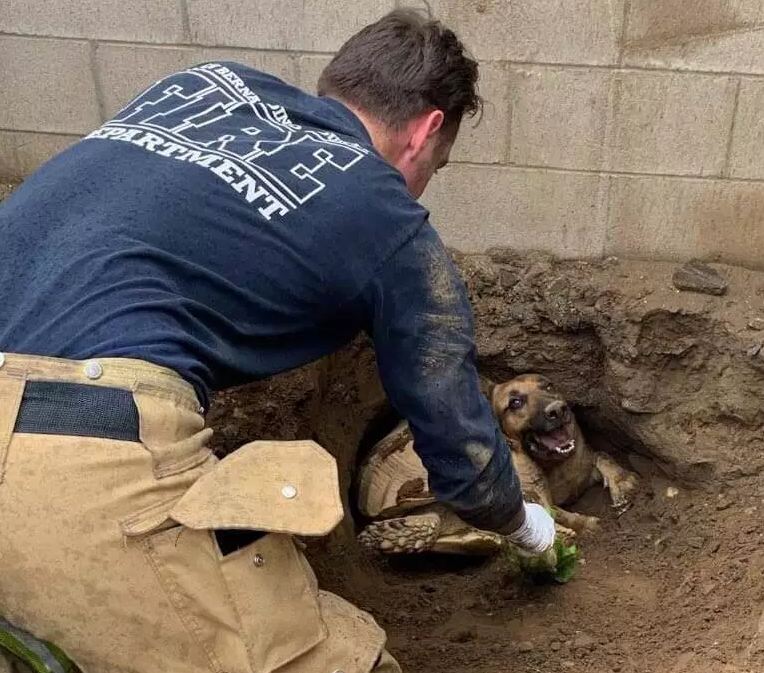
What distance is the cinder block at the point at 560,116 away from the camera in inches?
121

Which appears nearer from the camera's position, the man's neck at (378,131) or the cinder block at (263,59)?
the man's neck at (378,131)

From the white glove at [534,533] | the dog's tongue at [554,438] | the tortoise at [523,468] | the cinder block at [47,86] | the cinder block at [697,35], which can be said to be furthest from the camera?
the dog's tongue at [554,438]

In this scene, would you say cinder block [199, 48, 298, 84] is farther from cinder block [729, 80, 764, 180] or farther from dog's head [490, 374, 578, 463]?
cinder block [729, 80, 764, 180]

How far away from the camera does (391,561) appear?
10.8 feet

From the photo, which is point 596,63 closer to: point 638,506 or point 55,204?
point 638,506

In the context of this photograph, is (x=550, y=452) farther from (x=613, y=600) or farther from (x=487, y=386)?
(x=613, y=600)

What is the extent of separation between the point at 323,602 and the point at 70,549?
0.51 m

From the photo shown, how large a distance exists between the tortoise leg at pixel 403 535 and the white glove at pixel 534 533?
760mm

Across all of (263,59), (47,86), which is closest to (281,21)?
(263,59)

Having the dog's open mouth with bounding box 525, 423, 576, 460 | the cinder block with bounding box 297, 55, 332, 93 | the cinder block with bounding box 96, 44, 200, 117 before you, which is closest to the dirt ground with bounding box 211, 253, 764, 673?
the dog's open mouth with bounding box 525, 423, 576, 460

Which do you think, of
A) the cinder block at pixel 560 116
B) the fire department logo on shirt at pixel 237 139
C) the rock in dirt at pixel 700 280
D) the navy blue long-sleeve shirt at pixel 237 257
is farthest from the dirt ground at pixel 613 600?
the fire department logo on shirt at pixel 237 139

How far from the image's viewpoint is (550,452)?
3572 millimetres

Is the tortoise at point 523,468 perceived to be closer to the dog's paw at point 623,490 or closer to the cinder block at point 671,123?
the dog's paw at point 623,490

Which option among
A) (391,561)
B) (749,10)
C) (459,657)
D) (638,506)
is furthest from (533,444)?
(749,10)
